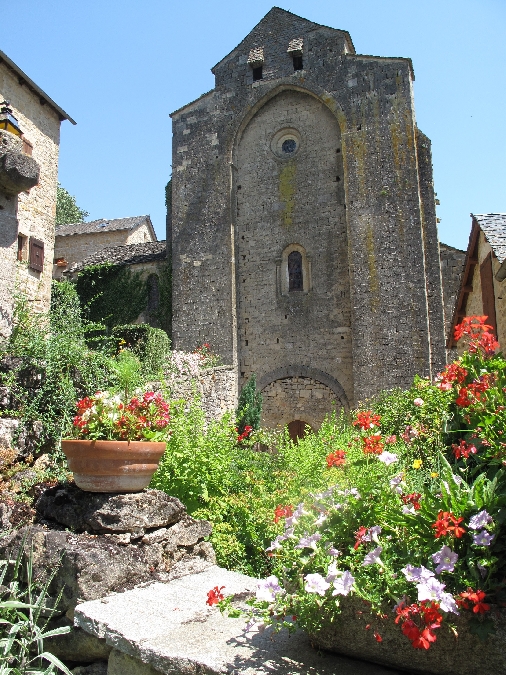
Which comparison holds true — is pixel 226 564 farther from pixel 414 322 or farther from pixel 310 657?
pixel 414 322

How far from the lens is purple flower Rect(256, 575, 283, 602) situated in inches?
95.8

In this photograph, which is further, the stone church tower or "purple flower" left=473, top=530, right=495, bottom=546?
the stone church tower

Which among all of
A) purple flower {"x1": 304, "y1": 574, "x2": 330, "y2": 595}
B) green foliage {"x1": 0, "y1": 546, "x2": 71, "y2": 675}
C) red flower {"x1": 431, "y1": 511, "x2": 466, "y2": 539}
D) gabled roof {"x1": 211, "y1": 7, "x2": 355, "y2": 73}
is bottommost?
green foliage {"x1": 0, "y1": 546, "x2": 71, "y2": 675}

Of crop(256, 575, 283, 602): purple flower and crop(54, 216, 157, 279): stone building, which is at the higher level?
crop(54, 216, 157, 279): stone building

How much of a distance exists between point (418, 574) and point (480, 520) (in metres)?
0.33

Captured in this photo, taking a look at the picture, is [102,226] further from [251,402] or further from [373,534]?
[373,534]

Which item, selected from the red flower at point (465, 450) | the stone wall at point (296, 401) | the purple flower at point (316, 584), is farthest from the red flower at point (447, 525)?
the stone wall at point (296, 401)

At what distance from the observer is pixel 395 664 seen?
2340 mm

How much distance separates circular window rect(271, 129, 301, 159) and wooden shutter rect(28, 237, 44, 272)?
779cm

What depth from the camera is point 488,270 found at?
9.50 m

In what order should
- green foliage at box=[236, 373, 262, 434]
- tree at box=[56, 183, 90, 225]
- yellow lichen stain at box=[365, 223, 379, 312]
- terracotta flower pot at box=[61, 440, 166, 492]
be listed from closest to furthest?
terracotta flower pot at box=[61, 440, 166, 492], green foliage at box=[236, 373, 262, 434], yellow lichen stain at box=[365, 223, 379, 312], tree at box=[56, 183, 90, 225]

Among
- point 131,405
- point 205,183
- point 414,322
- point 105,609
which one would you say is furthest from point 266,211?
point 105,609

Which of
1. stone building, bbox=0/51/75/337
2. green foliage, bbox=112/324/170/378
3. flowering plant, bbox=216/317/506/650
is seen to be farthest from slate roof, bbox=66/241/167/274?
flowering plant, bbox=216/317/506/650

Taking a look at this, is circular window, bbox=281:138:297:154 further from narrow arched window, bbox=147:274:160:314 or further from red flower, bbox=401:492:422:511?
red flower, bbox=401:492:422:511
